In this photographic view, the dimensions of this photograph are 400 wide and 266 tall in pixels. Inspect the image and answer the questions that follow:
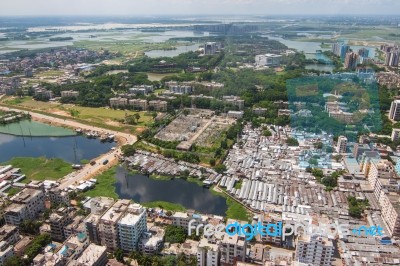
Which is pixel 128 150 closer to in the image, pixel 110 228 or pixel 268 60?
pixel 110 228

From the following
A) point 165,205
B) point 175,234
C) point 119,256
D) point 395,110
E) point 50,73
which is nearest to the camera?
point 119,256

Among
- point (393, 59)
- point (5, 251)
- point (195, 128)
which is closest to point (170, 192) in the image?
point (5, 251)

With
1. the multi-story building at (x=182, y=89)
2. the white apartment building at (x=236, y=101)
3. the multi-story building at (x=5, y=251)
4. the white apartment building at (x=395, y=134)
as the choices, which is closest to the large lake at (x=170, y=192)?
the multi-story building at (x=5, y=251)

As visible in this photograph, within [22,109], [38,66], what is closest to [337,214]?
[22,109]

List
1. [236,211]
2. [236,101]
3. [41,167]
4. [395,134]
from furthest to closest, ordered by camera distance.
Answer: [236,101] → [395,134] → [41,167] → [236,211]

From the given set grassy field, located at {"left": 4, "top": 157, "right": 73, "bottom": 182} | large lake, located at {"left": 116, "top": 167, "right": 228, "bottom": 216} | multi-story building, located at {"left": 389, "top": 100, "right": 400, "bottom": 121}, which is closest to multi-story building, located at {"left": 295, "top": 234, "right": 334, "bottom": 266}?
large lake, located at {"left": 116, "top": 167, "right": 228, "bottom": 216}

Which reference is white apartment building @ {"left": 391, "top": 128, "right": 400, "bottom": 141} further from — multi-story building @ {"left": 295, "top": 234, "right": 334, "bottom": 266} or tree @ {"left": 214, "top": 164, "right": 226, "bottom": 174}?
multi-story building @ {"left": 295, "top": 234, "right": 334, "bottom": 266}

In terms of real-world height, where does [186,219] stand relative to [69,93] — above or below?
below
